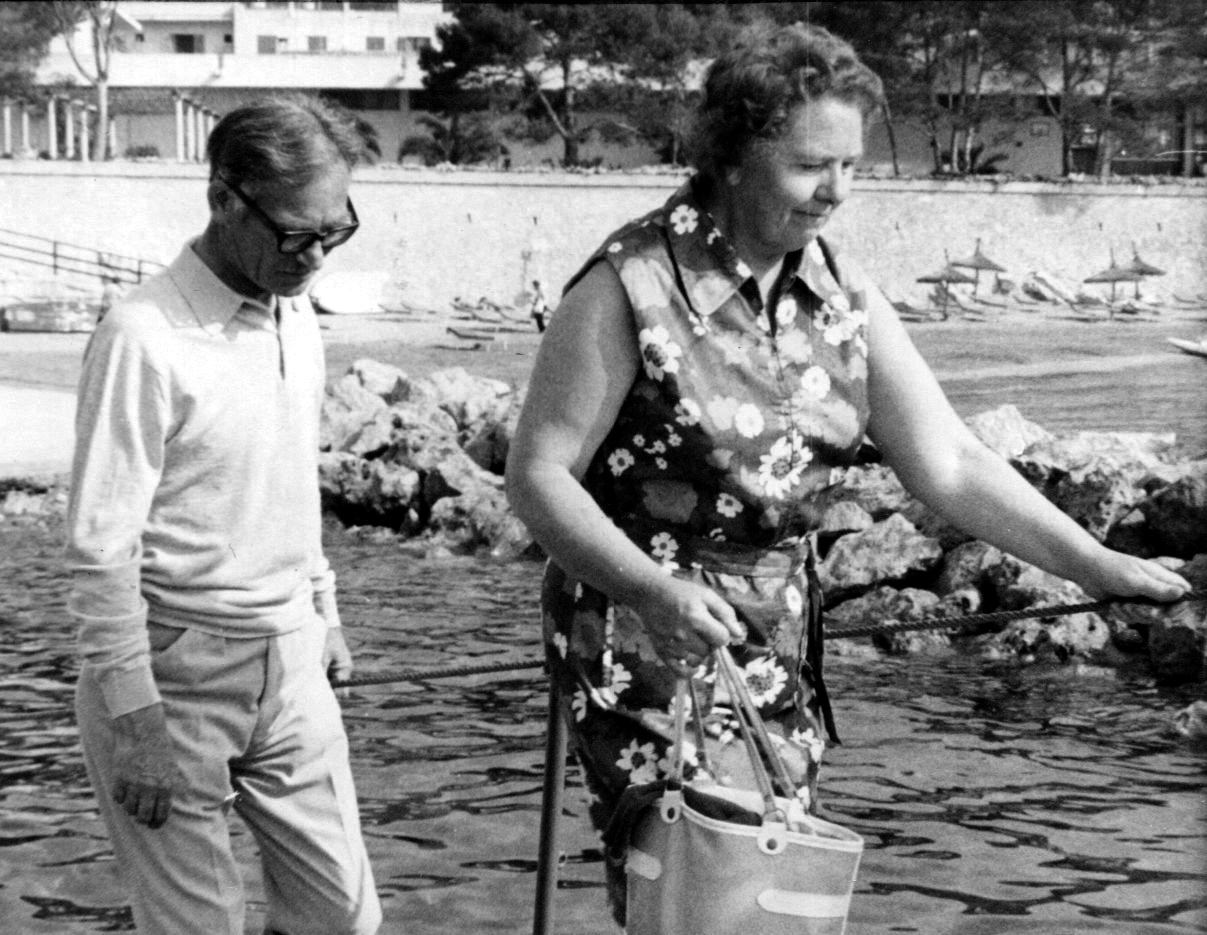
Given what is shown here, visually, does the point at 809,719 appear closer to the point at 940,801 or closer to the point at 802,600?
the point at 802,600

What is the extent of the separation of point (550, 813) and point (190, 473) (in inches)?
36.1

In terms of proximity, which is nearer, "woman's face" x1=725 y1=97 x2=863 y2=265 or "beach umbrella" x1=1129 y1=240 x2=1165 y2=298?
"woman's face" x1=725 y1=97 x2=863 y2=265

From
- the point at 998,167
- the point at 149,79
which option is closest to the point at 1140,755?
the point at 998,167

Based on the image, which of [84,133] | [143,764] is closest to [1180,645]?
[143,764]

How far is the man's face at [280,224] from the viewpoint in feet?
9.57

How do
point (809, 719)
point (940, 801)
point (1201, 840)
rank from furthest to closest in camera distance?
point (940, 801)
point (1201, 840)
point (809, 719)

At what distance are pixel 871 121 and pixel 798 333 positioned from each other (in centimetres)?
34

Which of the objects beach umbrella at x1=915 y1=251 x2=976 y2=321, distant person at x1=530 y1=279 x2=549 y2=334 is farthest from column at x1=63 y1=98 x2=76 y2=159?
beach umbrella at x1=915 y1=251 x2=976 y2=321

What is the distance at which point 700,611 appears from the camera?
103 inches

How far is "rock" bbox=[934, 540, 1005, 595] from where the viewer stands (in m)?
11.4

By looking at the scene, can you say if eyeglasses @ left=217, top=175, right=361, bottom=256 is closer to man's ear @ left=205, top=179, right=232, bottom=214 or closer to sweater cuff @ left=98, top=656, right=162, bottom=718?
man's ear @ left=205, top=179, right=232, bottom=214

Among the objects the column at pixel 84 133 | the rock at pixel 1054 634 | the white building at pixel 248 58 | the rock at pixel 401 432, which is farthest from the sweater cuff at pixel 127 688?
the white building at pixel 248 58

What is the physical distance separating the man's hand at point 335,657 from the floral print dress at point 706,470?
483 mm

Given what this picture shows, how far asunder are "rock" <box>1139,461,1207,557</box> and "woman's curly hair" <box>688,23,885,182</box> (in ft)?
29.4
